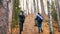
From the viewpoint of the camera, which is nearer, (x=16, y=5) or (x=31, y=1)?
(x=16, y=5)

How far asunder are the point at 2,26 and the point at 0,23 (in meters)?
0.17

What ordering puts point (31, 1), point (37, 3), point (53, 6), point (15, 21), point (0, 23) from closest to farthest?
point (0, 23), point (15, 21), point (53, 6), point (37, 3), point (31, 1)

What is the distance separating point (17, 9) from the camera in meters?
24.0

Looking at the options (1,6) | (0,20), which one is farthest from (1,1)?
(0,20)

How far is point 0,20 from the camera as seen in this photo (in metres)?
8.38

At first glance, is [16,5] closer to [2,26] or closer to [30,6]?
[2,26]

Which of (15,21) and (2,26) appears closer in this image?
(2,26)

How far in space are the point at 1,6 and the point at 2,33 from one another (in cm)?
120

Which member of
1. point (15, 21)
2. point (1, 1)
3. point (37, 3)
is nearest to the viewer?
point (1, 1)

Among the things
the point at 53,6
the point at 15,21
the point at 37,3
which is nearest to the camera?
the point at 15,21

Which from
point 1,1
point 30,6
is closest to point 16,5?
point 1,1

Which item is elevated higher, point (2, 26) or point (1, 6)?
point (1, 6)

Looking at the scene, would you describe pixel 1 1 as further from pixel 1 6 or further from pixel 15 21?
pixel 15 21

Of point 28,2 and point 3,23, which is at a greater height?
point 28,2
